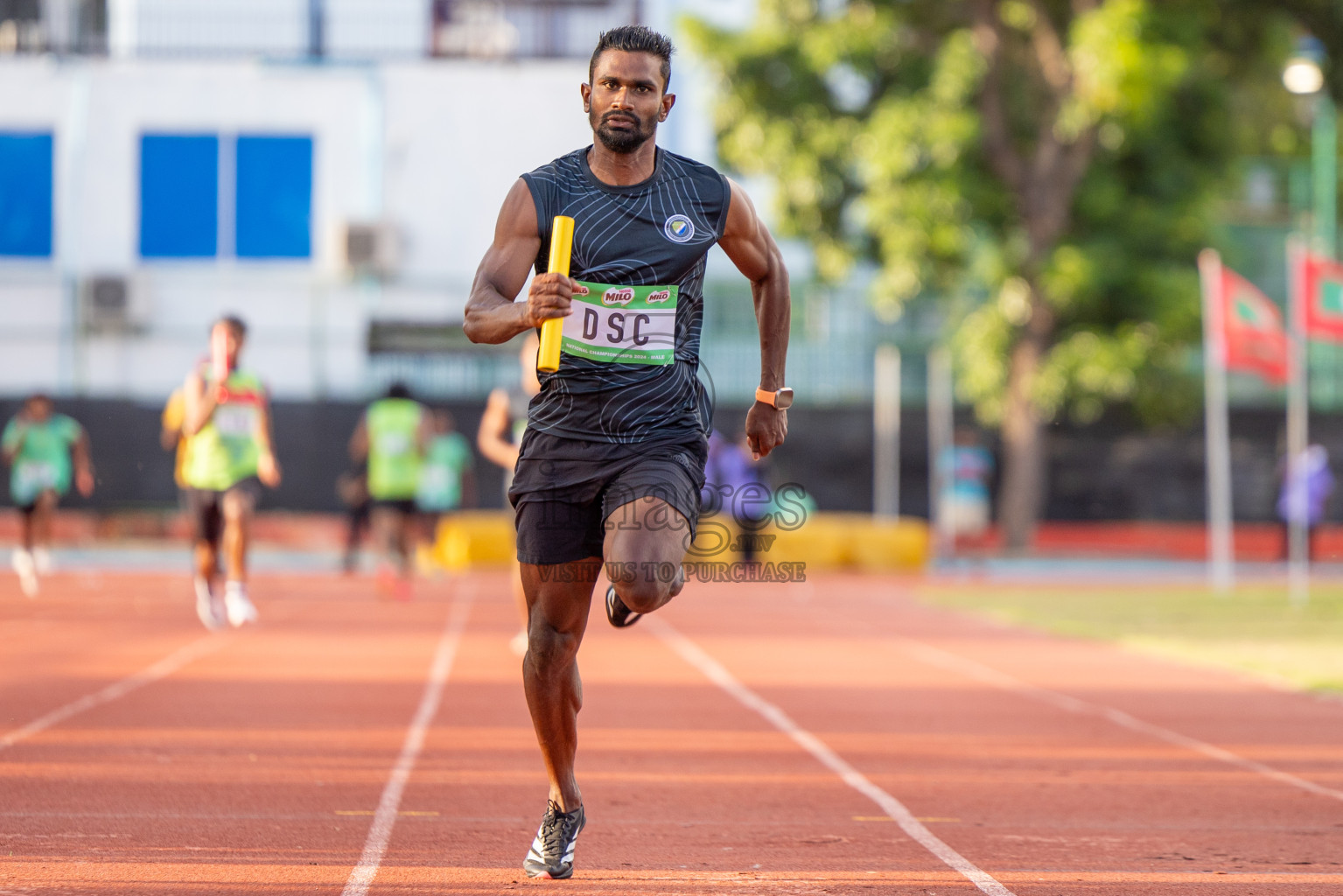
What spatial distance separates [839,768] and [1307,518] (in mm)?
17960

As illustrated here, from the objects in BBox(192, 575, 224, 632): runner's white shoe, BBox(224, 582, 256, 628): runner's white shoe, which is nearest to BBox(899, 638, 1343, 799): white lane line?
BBox(224, 582, 256, 628): runner's white shoe

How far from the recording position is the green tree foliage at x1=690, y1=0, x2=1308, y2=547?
2334cm

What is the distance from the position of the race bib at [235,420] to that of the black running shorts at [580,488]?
727cm

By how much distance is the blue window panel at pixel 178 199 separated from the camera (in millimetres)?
28875

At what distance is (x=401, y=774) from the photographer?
6.58 meters

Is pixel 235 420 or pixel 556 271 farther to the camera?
pixel 235 420

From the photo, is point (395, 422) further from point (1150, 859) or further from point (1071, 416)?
point (1071, 416)

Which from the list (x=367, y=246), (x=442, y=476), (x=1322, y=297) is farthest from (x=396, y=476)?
(x=367, y=246)

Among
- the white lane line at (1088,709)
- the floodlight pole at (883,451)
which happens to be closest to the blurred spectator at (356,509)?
the white lane line at (1088,709)

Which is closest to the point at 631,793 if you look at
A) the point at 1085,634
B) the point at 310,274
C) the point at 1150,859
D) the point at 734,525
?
the point at 1150,859

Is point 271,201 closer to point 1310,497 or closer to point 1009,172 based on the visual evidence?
point 1009,172

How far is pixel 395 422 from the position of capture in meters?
16.4

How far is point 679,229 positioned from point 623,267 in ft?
0.63

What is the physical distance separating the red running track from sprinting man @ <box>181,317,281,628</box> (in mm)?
722
